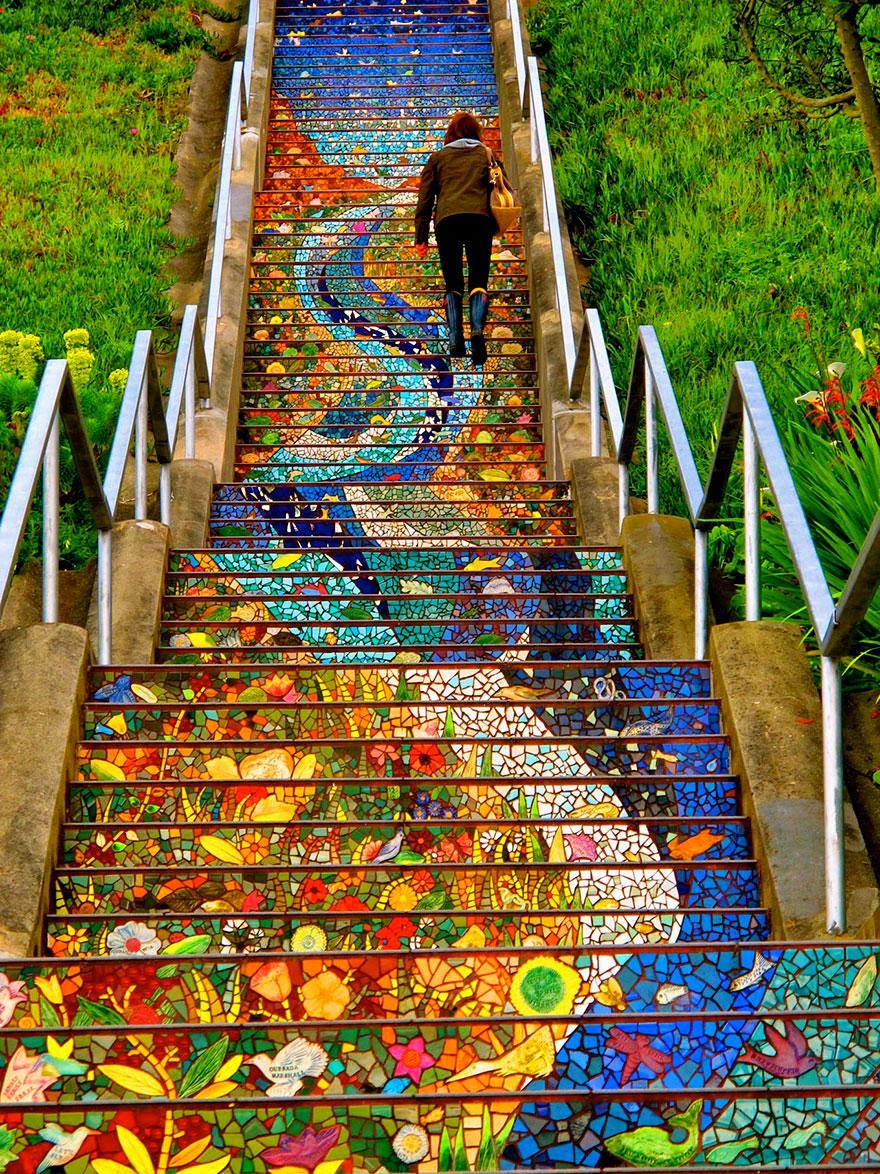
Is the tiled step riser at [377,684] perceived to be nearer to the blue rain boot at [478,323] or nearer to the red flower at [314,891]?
the red flower at [314,891]

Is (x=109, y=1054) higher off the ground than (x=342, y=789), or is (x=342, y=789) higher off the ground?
(x=342, y=789)

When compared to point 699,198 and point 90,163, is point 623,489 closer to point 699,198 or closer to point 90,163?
point 699,198

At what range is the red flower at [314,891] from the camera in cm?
384

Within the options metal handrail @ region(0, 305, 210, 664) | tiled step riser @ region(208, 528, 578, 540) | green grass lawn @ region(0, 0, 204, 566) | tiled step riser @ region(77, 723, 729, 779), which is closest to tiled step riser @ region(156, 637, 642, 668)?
metal handrail @ region(0, 305, 210, 664)

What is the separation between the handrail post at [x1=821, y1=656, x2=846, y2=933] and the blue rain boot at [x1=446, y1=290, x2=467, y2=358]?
199 inches

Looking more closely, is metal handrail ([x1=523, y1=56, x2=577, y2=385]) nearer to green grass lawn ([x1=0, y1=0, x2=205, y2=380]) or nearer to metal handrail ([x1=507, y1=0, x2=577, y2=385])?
metal handrail ([x1=507, y1=0, x2=577, y2=385])

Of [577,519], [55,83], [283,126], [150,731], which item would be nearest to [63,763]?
[150,731]

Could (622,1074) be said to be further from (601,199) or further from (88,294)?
(601,199)

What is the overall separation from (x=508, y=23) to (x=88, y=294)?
466 cm

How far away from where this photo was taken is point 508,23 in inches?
499

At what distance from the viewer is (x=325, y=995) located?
11.2 feet

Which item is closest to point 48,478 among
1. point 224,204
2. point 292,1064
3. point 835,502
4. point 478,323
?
point 292,1064

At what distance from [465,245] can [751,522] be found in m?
4.19

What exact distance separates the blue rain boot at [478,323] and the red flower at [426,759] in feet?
14.5
